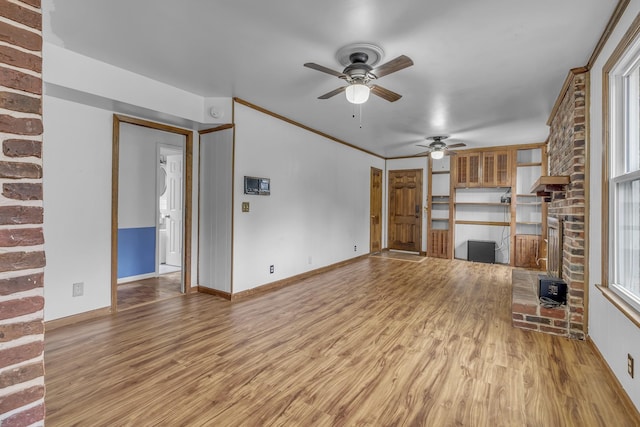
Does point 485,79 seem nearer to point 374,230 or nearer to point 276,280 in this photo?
point 276,280

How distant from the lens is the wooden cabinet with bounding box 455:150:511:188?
646 cm

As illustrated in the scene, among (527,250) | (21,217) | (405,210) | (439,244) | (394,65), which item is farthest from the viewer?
(405,210)

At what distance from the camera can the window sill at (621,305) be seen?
1750 millimetres

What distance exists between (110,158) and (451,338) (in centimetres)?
397

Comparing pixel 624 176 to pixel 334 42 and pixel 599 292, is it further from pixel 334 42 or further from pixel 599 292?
pixel 334 42

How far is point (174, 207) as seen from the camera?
5.98 meters

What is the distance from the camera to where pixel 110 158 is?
3.42 meters

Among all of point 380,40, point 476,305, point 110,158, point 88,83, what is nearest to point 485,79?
point 380,40

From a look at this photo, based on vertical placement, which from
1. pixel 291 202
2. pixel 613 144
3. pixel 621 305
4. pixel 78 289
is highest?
pixel 613 144

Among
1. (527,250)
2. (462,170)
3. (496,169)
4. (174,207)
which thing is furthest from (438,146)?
(174,207)

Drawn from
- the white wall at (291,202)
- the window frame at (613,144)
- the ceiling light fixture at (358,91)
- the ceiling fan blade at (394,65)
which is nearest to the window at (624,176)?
the window frame at (613,144)

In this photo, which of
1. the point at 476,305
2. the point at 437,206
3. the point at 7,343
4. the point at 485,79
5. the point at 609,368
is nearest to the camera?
the point at 7,343

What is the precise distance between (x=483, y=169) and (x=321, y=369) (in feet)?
19.5

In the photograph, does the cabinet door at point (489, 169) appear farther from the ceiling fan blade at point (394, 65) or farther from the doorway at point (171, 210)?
the doorway at point (171, 210)
